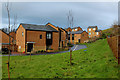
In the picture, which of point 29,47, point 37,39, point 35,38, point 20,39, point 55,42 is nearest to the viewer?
point 29,47

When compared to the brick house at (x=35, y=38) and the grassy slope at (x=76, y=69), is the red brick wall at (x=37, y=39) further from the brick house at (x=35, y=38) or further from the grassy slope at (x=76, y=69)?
the grassy slope at (x=76, y=69)

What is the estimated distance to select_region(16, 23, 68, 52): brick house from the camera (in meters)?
30.9

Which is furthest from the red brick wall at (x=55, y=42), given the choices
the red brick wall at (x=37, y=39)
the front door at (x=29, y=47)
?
the front door at (x=29, y=47)

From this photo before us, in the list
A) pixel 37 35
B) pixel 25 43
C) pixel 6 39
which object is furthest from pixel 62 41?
pixel 6 39

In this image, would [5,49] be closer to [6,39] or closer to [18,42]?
[18,42]

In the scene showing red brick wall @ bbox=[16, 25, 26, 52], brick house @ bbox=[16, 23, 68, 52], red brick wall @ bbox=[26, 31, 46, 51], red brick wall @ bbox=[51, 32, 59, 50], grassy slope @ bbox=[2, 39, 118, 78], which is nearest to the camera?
grassy slope @ bbox=[2, 39, 118, 78]

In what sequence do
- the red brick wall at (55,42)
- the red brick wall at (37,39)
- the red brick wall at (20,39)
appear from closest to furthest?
the red brick wall at (37,39) → the red brick wall at (20,39) → the red brick wall at (55,42)

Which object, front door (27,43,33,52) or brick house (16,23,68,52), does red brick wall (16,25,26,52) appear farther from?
front door (27,43,33,52)

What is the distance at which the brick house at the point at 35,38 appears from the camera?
30.9 m

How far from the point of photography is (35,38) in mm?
32125

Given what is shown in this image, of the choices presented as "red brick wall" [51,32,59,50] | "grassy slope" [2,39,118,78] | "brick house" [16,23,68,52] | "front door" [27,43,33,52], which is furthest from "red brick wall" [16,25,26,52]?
"grassy slope" [2,39,118,78]

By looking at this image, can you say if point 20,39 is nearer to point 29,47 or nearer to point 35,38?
point 29,47

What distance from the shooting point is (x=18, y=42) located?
34594 mm

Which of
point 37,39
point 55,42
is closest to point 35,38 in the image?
point 37,39
